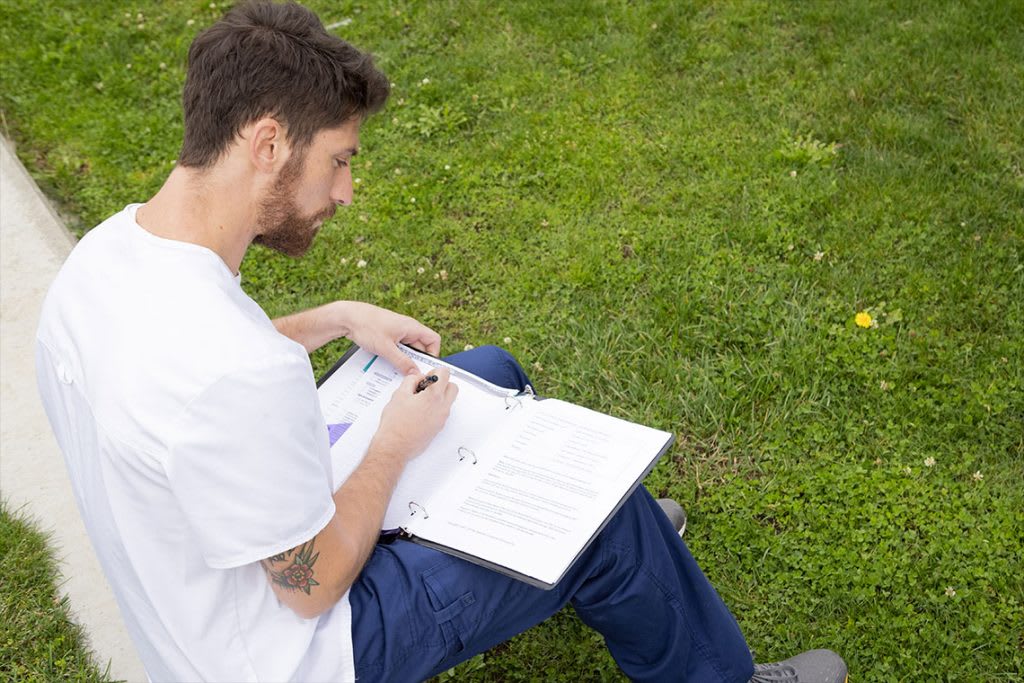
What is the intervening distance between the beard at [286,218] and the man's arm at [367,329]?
1.24 ft

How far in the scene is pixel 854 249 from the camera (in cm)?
368

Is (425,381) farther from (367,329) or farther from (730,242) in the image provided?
(730,242)

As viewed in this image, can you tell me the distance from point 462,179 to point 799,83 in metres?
1.51

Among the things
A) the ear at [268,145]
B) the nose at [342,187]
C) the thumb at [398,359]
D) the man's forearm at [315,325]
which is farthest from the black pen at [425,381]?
the ear at [268,145]

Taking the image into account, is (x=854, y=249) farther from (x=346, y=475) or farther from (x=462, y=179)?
(x=346, y=475)

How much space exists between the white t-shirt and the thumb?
23.7 inches

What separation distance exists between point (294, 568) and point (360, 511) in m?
0.25

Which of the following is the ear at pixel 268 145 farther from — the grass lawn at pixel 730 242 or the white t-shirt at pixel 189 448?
the grass lawn at pixel 730 242

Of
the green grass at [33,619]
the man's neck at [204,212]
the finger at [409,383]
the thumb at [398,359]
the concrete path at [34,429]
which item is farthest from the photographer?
the concrete path at [34,429]

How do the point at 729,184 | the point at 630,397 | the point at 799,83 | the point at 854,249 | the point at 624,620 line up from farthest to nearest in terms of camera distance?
the point at 799,83
the point at 729,184
the point at 854,249
the point at 630,397
the point at 624,620

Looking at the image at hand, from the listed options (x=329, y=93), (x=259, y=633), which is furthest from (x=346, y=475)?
(x=329, y=93)

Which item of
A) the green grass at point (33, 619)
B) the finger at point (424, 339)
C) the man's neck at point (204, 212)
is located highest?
the man's neck at point (204, 212)

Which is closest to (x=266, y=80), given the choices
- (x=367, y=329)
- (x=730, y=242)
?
(x=367, y=329)

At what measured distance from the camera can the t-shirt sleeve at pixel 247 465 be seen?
1624 millimetres
